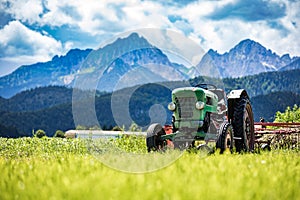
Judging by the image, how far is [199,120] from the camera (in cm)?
1120

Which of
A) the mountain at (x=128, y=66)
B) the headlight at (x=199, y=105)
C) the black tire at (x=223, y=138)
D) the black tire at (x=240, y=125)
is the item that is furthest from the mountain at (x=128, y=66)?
the black tire at (x=223, y=138)

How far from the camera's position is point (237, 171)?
6000 millimetres

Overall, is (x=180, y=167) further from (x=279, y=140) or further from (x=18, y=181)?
(x=279, y=140)

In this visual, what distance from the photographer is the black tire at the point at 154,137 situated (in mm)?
11267

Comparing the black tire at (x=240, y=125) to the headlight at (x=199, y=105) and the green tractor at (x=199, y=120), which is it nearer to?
the green tractor at (x=199, y=120)

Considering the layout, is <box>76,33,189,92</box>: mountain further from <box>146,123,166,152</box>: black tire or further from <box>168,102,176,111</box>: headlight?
<box>146,123,166,152</box>: black tire

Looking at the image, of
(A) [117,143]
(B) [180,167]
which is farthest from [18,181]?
(A) [117,143]

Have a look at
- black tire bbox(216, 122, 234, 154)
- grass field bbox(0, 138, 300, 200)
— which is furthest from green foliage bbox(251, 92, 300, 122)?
grass field bbox(0, 138, 300, 200)

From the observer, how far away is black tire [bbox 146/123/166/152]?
1127cm

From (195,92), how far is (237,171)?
5374 mm

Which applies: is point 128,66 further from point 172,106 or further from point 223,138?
point 223,138

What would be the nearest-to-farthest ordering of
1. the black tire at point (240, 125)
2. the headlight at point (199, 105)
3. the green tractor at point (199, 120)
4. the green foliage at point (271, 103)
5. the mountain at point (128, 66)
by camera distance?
the mountain at point (128, 66)
the headlight at point (199, 105)
the green tractor at point (199, 120)
the black tire at point (240, 125)
the green foliage at point (271, 103)

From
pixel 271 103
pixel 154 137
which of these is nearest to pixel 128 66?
pixel 154 137

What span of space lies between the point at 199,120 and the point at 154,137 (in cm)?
132
